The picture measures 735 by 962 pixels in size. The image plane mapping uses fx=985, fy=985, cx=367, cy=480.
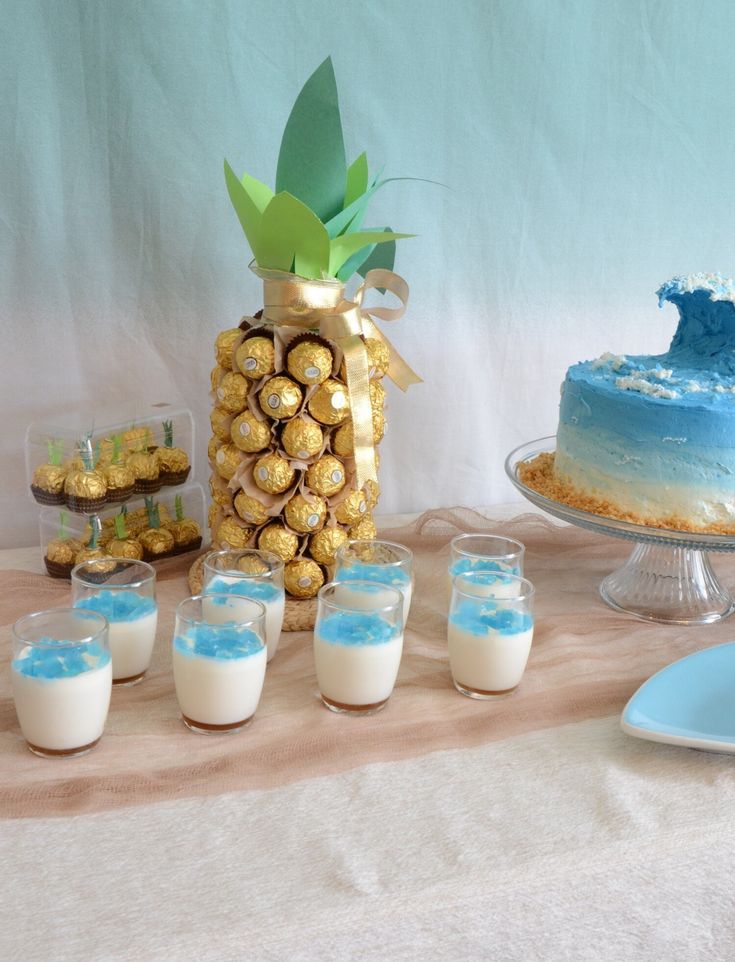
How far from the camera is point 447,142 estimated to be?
1.50 m

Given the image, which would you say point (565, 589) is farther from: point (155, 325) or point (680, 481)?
point (155, 325)

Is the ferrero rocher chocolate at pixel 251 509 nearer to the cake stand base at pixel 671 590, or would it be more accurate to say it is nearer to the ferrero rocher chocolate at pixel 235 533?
the ferrero rocher chocolate at pixel 235 533

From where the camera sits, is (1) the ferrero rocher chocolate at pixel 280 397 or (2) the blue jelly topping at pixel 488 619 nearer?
(2) the blue jelly topping at pixel 488 619

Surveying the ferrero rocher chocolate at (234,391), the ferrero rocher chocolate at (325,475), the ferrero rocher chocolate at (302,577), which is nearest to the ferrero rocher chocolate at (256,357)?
the ferrero rocher chocolate at (234,391)

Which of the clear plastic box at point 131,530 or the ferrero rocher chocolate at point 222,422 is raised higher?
the ferrero rocher chocolate at point 222,422

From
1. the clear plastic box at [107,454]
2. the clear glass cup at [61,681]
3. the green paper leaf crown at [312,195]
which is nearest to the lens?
the clear glass cup at [61,681]

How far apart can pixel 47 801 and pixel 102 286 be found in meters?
0.77

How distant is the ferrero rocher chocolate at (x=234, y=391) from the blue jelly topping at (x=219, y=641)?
318mm

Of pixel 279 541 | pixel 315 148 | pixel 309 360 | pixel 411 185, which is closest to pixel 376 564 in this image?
pixel 279 541

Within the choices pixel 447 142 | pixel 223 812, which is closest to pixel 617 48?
pixel 447 142

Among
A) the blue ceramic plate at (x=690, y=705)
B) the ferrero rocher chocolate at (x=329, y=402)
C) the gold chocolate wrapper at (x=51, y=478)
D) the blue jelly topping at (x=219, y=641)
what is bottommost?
the blue ceramic plate at (x=690, y=705)

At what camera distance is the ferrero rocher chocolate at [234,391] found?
1.14m

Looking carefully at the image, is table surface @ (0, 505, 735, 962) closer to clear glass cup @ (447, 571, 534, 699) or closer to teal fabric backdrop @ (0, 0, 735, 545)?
clear glass cup @ (447, 571, 534, 699)

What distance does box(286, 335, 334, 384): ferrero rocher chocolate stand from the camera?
43.7 inches
